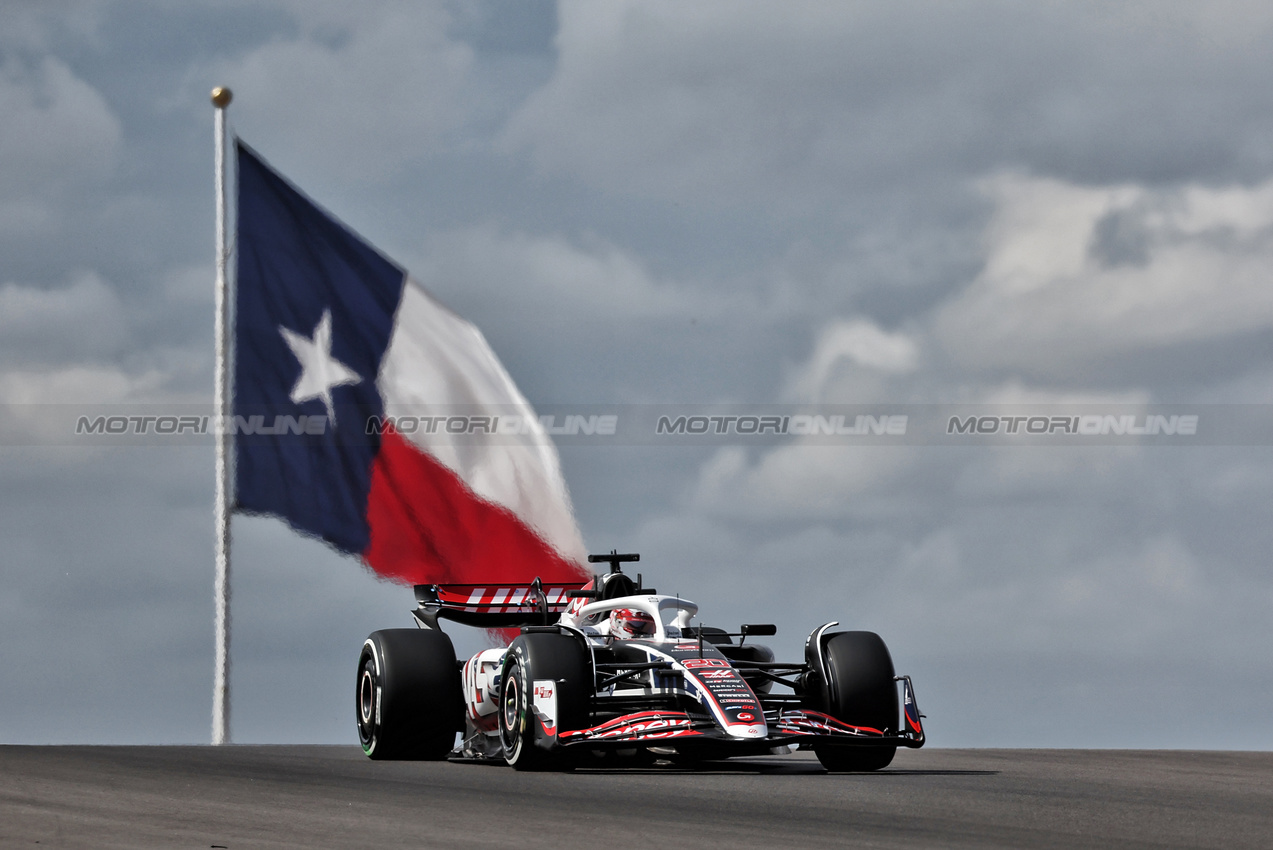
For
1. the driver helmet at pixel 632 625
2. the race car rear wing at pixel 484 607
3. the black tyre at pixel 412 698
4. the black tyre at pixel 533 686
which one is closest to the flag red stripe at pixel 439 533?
the race car rear wing at pixel 484 607

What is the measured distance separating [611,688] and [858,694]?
242 centimetres

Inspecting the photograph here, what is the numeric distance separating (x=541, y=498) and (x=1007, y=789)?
980cm

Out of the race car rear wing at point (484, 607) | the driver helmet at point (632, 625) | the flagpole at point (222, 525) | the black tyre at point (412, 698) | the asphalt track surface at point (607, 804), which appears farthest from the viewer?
the flagpole at point (222, 525)

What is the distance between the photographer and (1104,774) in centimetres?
1549

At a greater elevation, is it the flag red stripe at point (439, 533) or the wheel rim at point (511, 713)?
the flag red stripe at point (439, 533)

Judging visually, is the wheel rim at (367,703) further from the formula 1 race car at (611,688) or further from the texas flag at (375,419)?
the texas flag at (375,419)

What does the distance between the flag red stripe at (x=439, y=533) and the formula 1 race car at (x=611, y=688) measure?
7.64ft

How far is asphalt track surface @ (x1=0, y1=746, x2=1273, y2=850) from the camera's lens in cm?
952

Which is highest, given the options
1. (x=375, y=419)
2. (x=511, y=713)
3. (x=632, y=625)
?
(x=375, y=419)

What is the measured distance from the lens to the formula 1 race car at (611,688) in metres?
14.6

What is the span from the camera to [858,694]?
15.8 meters

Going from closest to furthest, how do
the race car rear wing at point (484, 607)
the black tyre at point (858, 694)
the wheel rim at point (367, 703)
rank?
the black tyre at point (858, 694) → the wheel rim at point (367, 703) → the race car rear wing at point (484, 607)

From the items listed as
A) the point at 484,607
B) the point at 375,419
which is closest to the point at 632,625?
the point at 484,607

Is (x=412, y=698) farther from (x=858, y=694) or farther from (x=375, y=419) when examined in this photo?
(x=375, y=419)
